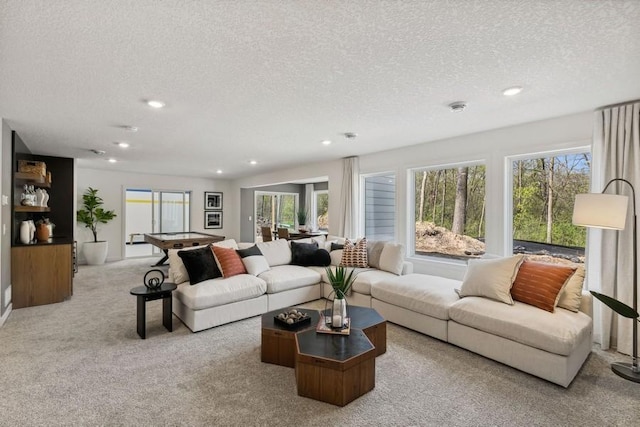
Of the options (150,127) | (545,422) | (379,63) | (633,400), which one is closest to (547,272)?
(633,400)

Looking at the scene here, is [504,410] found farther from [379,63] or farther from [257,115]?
[257,115]

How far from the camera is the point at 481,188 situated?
13.8ft

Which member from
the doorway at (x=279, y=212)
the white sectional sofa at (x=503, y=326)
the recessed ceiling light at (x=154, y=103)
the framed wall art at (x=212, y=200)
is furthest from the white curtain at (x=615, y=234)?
the framed wall art at (x=212, y=200)

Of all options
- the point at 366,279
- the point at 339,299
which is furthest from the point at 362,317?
the point at 366,279

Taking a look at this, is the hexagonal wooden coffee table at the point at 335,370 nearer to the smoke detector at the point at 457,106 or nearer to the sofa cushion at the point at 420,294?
the sofa cushion at the point at 420,294

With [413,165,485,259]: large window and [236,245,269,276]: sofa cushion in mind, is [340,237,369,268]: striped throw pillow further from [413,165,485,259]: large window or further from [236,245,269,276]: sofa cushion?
[236,245,269,276]: sofa cushion

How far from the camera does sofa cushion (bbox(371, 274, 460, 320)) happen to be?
9.96 ft

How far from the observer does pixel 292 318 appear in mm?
Result: 2758

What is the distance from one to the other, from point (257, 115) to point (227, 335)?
2.36 metres

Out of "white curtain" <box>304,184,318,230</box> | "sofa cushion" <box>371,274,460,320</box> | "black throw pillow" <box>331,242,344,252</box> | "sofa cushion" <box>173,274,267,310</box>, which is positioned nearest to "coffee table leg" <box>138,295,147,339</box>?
"sofa cushion" <box>173,274,267,310</box>

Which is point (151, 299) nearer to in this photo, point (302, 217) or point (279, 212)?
point (302, 217)

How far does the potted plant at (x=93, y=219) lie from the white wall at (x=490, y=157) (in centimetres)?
635

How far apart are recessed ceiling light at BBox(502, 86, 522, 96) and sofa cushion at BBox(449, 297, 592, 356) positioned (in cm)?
186

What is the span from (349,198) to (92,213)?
6.26 meters
